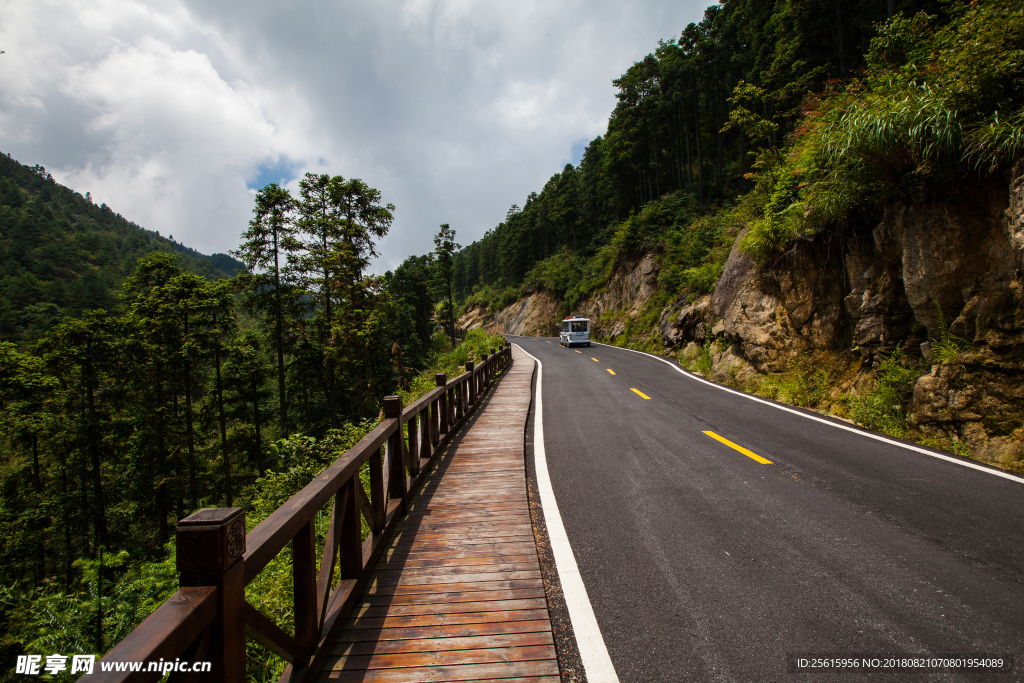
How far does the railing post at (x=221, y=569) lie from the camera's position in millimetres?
1505

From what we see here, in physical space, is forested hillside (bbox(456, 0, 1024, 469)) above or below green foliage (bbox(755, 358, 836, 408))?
above

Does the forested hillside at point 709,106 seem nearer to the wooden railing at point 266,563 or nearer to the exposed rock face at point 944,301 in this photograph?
the exposed rock face at point 944,301

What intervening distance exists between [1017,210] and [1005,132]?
1235 millimetres

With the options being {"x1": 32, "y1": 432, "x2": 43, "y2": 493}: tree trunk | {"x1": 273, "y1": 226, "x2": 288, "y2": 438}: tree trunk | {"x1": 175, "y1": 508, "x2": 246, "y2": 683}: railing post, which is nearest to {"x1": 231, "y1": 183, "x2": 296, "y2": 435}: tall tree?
{"x1": 273, "y1": 226, "x2": 288, "y2": 438}: tree trunk

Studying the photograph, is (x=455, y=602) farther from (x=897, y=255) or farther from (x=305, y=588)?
(x=897, y=255)

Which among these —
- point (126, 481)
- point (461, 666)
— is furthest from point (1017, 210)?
point (126, 481)

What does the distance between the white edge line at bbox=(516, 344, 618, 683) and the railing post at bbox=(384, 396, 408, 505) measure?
5.39 ft

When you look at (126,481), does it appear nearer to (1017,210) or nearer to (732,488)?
(732,488)

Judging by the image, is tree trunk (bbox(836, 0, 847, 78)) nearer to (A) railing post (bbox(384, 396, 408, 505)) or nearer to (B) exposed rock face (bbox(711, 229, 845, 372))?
(B) exposed rock face (bbox(711, 229, 845, 372))

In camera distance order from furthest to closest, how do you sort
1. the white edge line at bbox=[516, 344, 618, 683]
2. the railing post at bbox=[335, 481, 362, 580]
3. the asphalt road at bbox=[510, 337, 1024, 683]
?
the railing post at bbox=[335, 481, 362, 580] < the asphalt road at bbox=[510, 337, 1024, 683] < the white edge line at bbox=[516, 344, 618, 683]

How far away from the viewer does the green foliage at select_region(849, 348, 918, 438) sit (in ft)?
22.8

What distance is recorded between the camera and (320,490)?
2.63m

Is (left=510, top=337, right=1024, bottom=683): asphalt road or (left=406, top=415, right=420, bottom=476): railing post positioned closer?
(left=510, top=337, right=1024, bottom=683): asphalt road

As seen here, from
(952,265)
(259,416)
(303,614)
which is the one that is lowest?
(259,416)
